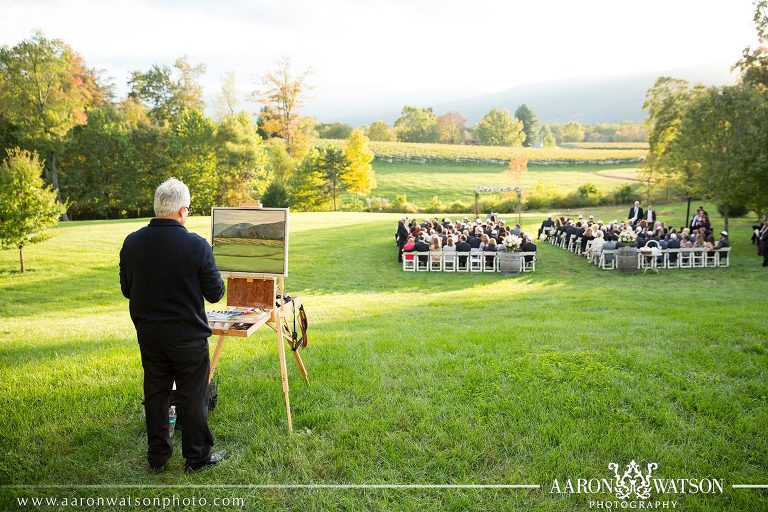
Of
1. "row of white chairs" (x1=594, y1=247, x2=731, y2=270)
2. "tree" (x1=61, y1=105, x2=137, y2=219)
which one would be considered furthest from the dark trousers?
"tree" (x1=61, y1=105, x2=137, y2=219)

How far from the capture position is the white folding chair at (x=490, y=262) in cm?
1958

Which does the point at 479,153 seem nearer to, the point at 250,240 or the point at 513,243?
the point at 513,243

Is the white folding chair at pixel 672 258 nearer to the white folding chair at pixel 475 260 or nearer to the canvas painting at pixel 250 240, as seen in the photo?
the white folding chair at pixel 475 260

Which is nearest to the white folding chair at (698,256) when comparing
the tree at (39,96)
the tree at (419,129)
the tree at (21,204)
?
the tree at (21,204)

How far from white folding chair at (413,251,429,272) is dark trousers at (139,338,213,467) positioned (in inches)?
632

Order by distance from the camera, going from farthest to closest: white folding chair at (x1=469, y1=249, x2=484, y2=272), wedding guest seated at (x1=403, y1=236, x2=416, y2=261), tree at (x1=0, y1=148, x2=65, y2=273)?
wedding guest seated at (x1=403, y1=236, x2=416, y2=261) < white folding chair at (x1=469, y1=249, x2=484, y2=272) < tree at (x1=0, y1=148, x2=65, y2=273)

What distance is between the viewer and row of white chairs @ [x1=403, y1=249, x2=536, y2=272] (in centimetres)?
1961

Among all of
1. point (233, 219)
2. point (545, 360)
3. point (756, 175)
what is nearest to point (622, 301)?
point (545, 360)

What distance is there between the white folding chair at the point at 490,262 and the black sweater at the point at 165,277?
16564 millimetres

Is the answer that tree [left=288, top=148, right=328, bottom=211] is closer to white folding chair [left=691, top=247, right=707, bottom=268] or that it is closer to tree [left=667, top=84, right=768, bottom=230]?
tree [left=667, top=84, right=768, bottom=230]

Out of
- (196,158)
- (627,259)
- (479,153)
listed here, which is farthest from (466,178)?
(627,259)

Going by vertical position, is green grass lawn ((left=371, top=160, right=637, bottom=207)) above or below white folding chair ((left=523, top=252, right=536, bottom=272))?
above

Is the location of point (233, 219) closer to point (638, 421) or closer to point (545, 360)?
point (545, 360)

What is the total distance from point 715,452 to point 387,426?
114 inches
